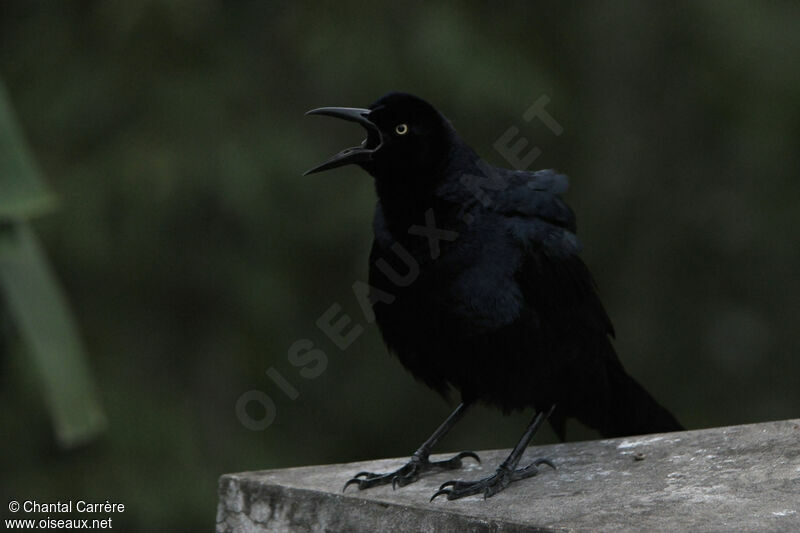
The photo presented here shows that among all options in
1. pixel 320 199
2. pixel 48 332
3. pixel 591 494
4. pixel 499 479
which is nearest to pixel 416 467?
pixel 499 479

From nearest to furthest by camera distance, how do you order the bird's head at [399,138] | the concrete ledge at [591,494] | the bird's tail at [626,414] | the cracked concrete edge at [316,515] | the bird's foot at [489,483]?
the concrete ledge at [591,494] < the cracked concrete edge at [316,515] < the bird's foot at [489,483] < the bird's head at [399,138] < the bird's tail at [626,414]

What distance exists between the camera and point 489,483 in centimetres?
276

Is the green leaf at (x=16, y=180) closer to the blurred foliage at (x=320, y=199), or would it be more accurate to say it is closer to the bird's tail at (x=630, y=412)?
the bird's tail at (x=630, y=412)

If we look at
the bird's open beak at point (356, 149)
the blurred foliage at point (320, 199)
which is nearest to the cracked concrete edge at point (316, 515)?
the bird's open beak at point (356, 149)

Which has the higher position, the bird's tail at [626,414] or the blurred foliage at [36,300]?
the blurred foliage at [36,300]

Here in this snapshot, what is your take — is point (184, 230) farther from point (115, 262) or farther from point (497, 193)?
point (497, 193)

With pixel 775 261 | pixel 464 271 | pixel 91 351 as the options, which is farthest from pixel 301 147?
pixel 464 271

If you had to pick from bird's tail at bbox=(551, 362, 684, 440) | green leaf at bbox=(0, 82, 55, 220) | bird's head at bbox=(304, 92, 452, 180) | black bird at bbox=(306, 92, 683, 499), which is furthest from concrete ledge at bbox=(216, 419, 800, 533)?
green leaf at bbox=(0, 82, 55, 220)

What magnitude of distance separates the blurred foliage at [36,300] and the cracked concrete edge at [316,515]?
893 mm

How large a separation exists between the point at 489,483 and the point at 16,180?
1.47 meters

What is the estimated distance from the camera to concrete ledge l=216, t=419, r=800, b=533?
7.22 feet

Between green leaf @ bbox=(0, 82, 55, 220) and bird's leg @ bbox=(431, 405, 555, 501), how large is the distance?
1.30 m

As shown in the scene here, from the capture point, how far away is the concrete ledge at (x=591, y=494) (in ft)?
7.22

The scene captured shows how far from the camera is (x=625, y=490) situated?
247 centimetres
